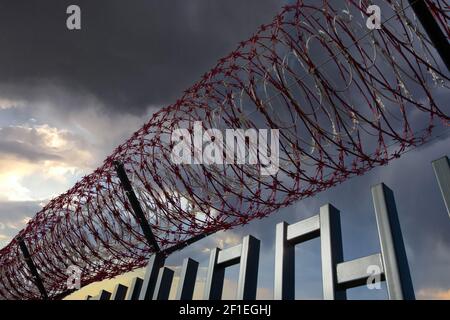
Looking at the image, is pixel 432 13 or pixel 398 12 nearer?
pixel 432 13

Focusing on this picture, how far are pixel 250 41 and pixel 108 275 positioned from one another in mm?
4931

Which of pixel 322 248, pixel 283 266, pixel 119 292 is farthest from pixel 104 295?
pixel 322 248

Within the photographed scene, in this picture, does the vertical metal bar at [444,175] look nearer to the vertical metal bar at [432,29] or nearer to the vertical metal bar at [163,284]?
the vertical metal bar at [432,29]

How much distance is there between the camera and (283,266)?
4289 millimetres

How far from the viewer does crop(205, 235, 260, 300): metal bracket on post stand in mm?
4629

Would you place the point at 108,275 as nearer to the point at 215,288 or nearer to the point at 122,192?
the point at 122,192

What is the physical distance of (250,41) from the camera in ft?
15.1

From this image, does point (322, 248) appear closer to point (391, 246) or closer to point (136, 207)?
point (391, 246)

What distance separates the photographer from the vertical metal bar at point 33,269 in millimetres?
9250

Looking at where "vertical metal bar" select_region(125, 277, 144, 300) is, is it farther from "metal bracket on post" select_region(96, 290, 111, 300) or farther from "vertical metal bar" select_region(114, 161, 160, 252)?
"metal bracket on post" select_region(96, 290, 111, 300)

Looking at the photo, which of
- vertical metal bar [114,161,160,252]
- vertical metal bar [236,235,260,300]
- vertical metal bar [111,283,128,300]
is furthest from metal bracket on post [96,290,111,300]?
vertical metal bar [236,235,260,300]

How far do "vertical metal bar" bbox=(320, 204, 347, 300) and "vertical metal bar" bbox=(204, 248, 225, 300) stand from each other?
5.44ft

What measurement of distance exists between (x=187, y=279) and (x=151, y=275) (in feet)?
3.00
